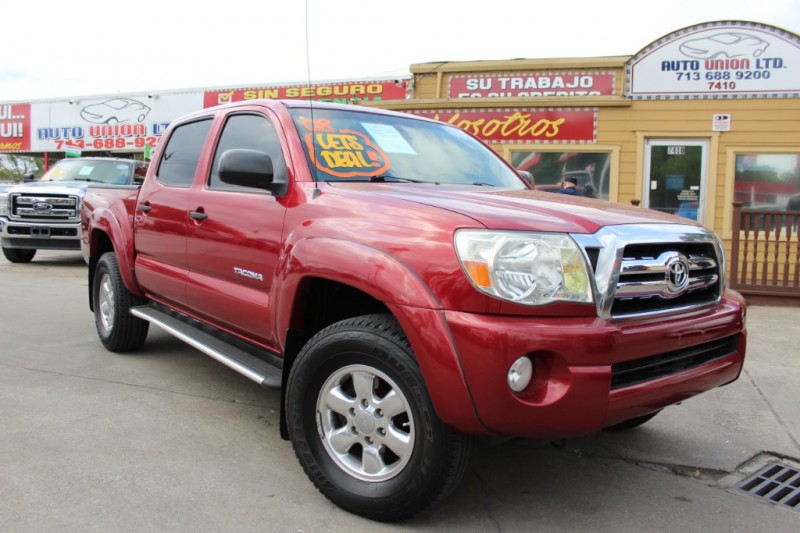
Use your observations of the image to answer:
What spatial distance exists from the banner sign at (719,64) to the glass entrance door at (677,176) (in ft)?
2.69

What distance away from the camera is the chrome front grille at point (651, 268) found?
2426 mm

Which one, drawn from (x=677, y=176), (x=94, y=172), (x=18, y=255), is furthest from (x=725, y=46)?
(x=18, y=255)

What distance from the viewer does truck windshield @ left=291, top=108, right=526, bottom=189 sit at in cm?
338

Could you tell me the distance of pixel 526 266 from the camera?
237 centimetres

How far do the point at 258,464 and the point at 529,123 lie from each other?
9201 mm

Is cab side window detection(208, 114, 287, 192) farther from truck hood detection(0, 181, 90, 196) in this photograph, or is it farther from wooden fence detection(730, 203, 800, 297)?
truck hood detection(0, 181, 90, 196)

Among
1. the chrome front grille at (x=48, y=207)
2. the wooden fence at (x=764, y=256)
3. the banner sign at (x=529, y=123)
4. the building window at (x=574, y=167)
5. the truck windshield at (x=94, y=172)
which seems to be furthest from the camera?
the truck windshield at (x=94, y=172)

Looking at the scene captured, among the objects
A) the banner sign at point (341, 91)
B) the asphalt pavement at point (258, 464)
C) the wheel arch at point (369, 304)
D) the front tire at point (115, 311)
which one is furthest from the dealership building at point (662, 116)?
the wheel arch at point (369, 304)

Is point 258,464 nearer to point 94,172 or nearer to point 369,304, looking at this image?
point 369,304

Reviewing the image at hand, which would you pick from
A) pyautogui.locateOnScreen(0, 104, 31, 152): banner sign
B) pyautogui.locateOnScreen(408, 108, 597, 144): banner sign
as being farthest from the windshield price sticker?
pyautogui.locateOnScreen(0, 104, 31, 152): banner sign

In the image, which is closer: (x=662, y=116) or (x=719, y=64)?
(x=719, y=64)

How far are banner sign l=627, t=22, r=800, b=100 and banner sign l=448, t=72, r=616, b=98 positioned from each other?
0.54 m

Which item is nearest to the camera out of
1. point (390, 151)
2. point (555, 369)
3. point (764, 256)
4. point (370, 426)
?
point (555, 369)

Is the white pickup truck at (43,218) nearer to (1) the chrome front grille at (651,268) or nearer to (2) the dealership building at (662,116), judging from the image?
(2) the dealership building at (662,116)
